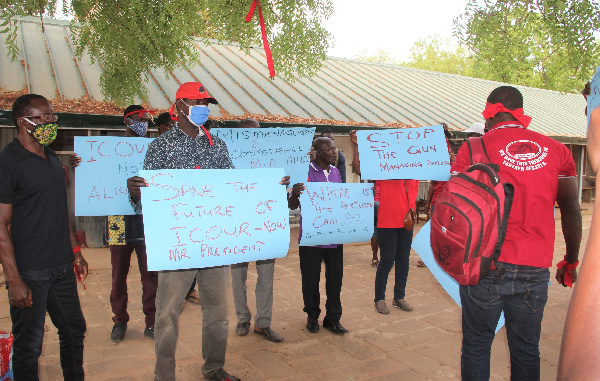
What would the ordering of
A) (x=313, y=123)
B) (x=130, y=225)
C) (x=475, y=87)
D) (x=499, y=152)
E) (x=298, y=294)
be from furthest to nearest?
(x=475, y=87) → (x=313, y=123) → (x=298, y=294) → (x=130, y=225) → (x=499, y=152)

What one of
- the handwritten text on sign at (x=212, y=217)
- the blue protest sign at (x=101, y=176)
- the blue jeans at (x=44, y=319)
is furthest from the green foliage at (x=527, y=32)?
the blue jeans at (x=44, y=319)

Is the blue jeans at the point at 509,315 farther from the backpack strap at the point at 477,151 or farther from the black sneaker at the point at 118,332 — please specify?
the black sneaker at the point at 118,332

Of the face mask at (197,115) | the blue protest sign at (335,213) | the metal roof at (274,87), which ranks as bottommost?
the blue protest sign at (335,213)

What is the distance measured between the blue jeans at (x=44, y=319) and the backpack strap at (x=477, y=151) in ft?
9.50

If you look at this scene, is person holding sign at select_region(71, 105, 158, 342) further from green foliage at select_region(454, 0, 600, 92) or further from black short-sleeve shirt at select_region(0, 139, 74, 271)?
green foliage at select_region(454, 0, 600, 92)

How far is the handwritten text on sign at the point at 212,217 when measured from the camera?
3.36 meters

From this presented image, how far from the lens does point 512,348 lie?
9.71 ft

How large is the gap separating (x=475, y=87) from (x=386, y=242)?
17.4 metres

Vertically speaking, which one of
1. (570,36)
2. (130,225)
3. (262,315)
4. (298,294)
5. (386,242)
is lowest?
(298,294)

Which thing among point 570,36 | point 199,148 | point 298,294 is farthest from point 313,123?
point 199,148

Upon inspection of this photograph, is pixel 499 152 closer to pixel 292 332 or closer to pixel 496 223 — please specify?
pixel 496 223

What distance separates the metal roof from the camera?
9.76 m

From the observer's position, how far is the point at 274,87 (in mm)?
13023

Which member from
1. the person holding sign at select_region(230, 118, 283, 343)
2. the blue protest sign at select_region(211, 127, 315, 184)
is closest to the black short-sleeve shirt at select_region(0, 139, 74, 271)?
the person holding sign at select_region(230, 118, 283, 343)
